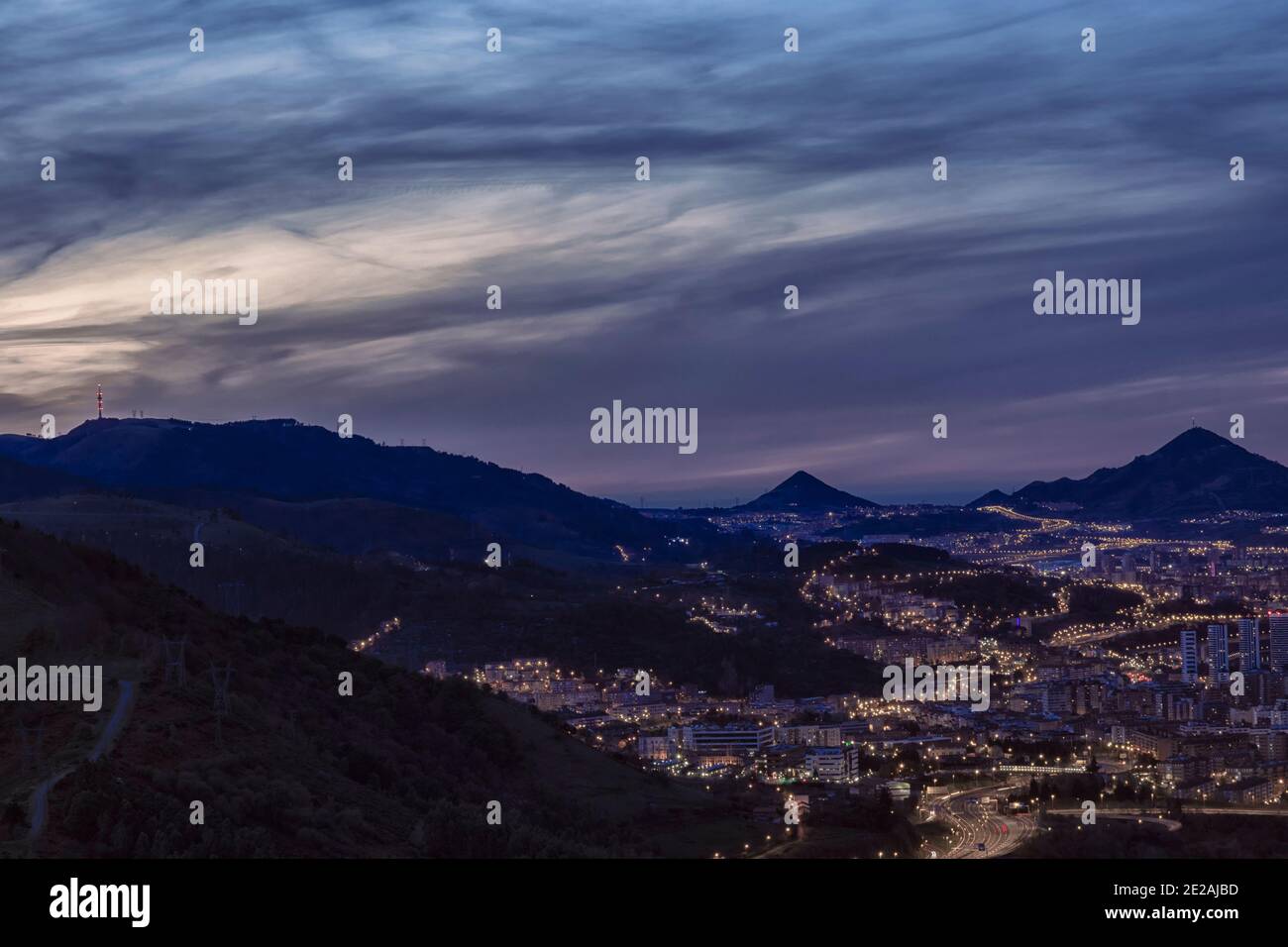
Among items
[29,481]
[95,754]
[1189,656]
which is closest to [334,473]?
[29,481]

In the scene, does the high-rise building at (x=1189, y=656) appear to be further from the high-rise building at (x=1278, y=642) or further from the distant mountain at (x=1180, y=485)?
the distant mountain at (x=1180, y=485)

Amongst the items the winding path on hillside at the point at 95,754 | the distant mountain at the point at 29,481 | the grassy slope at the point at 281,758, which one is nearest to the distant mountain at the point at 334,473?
the distant mountain at the point at 29,481

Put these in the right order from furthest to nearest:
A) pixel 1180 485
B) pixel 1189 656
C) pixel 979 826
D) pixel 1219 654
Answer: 1. pixel 1180 485
2. pixel 1189 656
3. pixel 1219 654
4. pixel 979 826

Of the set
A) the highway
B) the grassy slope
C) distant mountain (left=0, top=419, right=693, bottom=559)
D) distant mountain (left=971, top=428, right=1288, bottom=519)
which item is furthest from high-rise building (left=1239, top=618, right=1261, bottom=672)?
distant mountain (left=971, top=428, right=1288, bottom=519)

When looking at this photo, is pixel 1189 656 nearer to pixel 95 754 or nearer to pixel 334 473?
pixel 95 754

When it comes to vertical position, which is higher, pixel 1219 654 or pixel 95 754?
pixel 95 754
